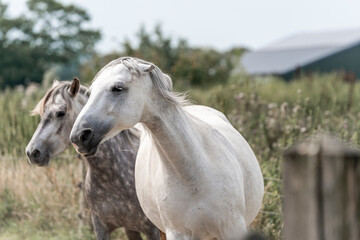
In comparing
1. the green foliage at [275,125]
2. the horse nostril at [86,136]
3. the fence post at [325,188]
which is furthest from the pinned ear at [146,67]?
the green foliage at [275,125]

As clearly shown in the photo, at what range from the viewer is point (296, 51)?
55.4 metres

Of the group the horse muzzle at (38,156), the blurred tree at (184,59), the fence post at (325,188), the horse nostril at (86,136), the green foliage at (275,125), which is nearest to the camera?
the fence post at (325,188)

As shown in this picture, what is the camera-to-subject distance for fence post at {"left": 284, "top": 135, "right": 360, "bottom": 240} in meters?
1.40

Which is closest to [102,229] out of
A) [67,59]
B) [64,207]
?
[64,207]

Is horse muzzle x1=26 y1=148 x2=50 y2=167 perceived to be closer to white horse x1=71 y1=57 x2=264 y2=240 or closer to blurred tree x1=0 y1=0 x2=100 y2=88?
white horse x1=71 y1=57 x2=264 y2=240

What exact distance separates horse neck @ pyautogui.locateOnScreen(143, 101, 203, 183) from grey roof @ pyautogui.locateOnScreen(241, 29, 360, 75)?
42.0m

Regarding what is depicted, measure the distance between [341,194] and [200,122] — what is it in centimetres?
263

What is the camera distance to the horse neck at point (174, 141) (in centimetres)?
359

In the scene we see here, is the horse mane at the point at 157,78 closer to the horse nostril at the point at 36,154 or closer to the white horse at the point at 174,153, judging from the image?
the white horse at the point at 174,153

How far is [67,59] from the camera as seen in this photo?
171 ft

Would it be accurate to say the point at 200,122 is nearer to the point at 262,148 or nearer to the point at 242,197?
the point at 242,197

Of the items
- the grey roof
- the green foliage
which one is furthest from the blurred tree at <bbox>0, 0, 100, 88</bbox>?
the green foliage

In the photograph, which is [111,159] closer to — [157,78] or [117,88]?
[157,78]

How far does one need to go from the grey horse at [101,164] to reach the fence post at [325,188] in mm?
3537
